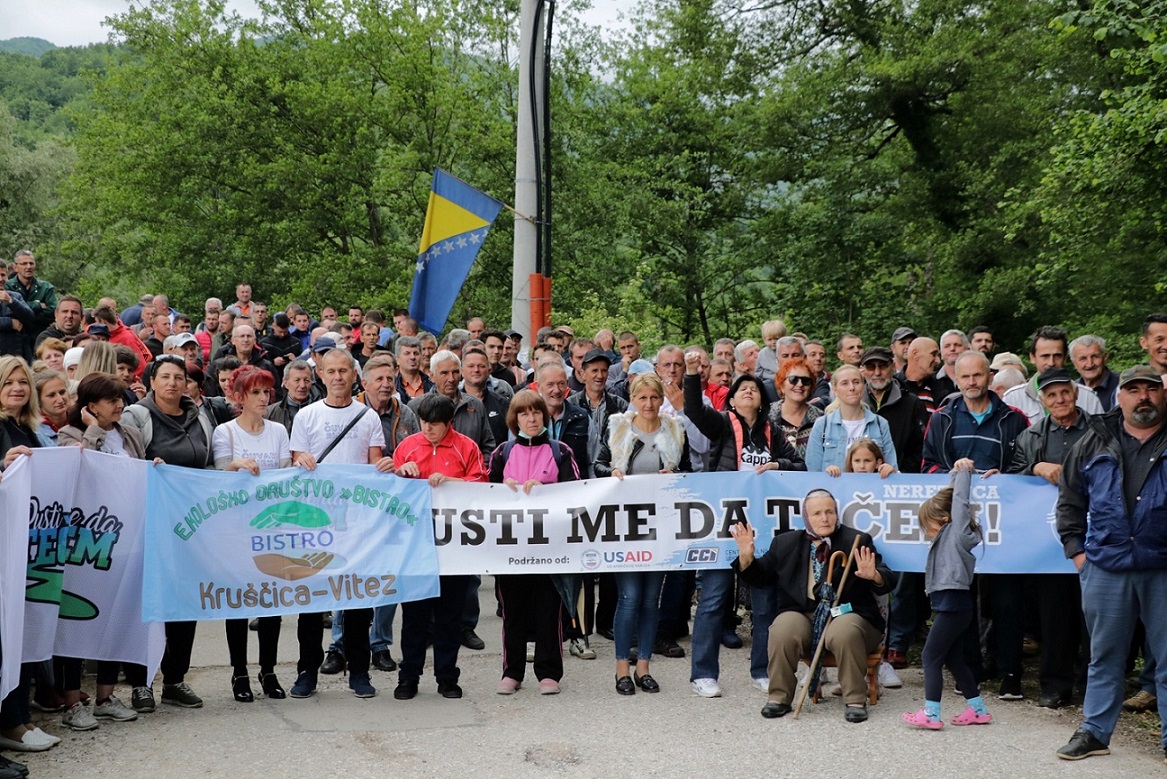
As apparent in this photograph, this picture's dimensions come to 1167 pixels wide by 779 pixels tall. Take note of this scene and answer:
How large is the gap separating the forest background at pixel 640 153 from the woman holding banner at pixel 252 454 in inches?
590

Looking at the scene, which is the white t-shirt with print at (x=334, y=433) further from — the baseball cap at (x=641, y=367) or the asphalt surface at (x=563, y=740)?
the baseball cap at (x=641, y=367)

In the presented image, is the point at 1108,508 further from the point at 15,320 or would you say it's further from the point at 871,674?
the point at 15,320

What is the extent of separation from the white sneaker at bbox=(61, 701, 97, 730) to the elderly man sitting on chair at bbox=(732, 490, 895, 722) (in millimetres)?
Answer: 4044

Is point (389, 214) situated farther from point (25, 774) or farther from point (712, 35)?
point (25, 774)

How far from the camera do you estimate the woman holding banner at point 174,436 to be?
7.16 meters

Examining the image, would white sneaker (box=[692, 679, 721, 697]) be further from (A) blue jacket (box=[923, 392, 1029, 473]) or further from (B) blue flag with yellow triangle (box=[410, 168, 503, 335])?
(B) blue flag with yellow triangle (box=[410, 168, 503, 335])

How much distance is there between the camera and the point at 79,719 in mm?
6633

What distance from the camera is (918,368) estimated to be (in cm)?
956

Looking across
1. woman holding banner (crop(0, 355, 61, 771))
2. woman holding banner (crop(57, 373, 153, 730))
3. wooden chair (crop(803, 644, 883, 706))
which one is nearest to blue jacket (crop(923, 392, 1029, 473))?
wooden chair (crop(803, 644, 883, 706))

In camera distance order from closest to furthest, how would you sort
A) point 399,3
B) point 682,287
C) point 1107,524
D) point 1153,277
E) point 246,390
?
point 1107,524 < point 246,390 < point 1153,277 < point 399,3 < point 682,287

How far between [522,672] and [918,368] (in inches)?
170

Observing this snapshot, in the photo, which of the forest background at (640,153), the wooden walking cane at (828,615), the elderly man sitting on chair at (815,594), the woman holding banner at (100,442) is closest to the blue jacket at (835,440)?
the elderly man sitting on chair at (815,594)

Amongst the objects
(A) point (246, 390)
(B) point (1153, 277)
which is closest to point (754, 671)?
(A) point (246, 390)

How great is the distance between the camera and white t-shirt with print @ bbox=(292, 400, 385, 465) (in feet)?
25.3
